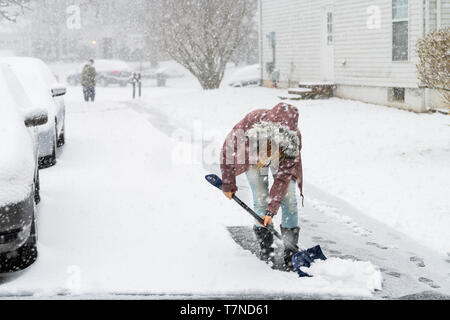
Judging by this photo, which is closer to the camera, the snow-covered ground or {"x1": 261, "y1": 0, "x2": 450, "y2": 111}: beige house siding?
the snow-covered ground

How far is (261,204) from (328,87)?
15649mm

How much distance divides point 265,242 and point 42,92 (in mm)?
5393

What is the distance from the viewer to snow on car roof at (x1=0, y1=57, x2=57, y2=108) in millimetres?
9242

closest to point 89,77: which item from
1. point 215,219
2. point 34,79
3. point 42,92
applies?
point 34,79

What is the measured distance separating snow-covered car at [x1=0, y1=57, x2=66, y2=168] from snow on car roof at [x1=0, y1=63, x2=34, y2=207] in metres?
2.66

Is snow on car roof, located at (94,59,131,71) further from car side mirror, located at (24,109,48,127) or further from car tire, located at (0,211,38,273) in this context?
car tire, located at (0,211,38,273)

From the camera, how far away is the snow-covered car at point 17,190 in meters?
4.67

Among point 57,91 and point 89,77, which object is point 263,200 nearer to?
point 57,91

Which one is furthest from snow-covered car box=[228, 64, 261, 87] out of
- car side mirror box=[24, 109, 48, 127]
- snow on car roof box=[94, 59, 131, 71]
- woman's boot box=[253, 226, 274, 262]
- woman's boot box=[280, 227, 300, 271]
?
woman's boot box=[280, 227, 300, 271]

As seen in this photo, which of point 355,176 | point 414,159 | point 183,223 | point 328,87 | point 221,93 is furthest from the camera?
point 221,93

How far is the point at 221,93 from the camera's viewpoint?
920 inches

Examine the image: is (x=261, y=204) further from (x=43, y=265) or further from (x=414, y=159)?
(x=414, y=159)

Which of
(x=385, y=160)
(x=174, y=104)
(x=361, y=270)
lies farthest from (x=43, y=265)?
(x=174, y=104)

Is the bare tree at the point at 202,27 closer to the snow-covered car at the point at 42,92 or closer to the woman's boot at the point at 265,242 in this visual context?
the snow-covered car at the point at 42,92
